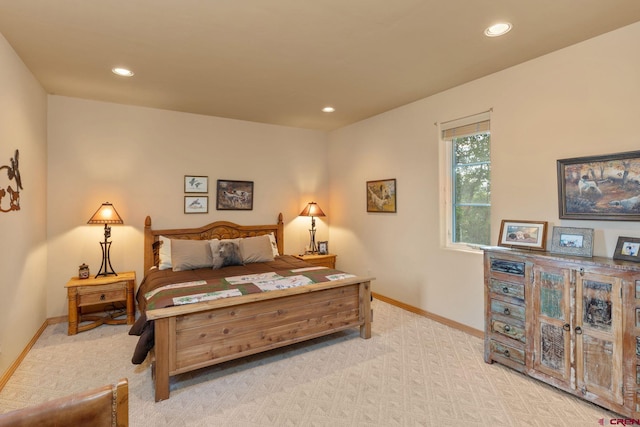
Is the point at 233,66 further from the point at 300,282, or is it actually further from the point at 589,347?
the point at 589,347

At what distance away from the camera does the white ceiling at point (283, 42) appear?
212cm

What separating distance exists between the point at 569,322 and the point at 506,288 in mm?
463

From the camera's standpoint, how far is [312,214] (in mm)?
5164

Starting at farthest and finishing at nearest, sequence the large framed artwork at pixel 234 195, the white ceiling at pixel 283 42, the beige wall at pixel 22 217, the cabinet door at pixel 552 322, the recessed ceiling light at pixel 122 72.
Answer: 1. the large framed artwork at pixel 234 195
2. the recessed ceiling light at pixel 122 72
3. the beige wall at pixel 22 217
4. the cabinet door at pixel 552 322
5. the white ceiling at pixel 283 42

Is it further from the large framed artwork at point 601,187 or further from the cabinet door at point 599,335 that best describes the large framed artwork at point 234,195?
the cabinet door at point 599,335

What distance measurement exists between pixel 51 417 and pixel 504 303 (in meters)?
2.88

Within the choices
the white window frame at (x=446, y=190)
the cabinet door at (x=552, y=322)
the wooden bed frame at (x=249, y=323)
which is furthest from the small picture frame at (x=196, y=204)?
the cabinet door at (x=552, y=322)

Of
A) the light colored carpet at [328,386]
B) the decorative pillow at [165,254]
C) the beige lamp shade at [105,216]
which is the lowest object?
the light colored carpet at [328,386]

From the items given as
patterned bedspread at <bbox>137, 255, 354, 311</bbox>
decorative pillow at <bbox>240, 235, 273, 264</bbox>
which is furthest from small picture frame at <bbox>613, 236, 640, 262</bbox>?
decorative pillow at <bbox>240, 235, 273, 264</bbox>

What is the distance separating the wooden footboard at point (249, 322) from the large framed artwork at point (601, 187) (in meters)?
1.91

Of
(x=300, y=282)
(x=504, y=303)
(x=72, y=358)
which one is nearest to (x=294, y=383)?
(x=300, y=282)

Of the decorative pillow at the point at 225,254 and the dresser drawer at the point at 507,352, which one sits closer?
the dresser drawer at the point at 507,352

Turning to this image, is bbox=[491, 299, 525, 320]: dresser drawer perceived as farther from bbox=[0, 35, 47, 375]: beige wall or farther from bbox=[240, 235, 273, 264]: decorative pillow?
bbox=[0, 35, 47, 375]: beige wall

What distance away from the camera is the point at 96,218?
12.1 feet
